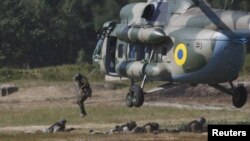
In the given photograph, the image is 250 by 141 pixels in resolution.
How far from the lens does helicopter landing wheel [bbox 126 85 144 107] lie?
29984 millimetres

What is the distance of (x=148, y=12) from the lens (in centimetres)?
3052

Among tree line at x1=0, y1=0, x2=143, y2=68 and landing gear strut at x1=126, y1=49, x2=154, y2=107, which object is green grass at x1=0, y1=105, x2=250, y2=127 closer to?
landing gear strut at x1=126, y1=49, x2=154, y2=107

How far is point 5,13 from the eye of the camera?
107 m

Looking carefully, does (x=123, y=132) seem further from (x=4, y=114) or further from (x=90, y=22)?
(x=90, y=22)

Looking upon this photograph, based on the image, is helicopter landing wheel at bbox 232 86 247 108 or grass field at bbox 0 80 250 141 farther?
helicopter landing wheel at bbox 232 86 247 108

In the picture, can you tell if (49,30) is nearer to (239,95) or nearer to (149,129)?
(239,95)

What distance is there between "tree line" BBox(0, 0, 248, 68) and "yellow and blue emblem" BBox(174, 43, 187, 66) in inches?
2982

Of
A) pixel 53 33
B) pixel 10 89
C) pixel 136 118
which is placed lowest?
pixel 53 33

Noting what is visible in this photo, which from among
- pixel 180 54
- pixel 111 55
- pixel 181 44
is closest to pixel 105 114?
pixel 111 55

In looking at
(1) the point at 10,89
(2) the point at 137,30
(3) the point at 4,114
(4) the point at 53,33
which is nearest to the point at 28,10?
(4) the point at 53,33

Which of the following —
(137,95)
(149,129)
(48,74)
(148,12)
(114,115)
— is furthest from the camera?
(48,74)

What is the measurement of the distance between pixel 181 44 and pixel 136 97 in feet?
10.4

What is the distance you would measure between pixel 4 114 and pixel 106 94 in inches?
435

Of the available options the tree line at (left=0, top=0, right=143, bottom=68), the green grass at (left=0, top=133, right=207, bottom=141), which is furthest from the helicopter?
the tree line at (left=0, top=0, right=143, bottom=68)
